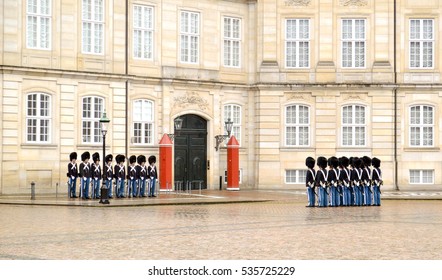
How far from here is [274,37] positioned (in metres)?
42.8

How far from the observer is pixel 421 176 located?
43344mm

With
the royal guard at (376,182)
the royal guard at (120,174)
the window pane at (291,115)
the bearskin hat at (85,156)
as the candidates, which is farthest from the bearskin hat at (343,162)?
the window pane at (291,115)

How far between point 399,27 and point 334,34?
2.93 m

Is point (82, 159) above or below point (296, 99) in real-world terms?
below

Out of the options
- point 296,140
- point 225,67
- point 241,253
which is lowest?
point 241,253

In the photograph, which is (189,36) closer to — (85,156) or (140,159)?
(140,159)

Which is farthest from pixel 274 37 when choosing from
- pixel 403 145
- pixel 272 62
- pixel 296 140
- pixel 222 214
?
pixel 222 214

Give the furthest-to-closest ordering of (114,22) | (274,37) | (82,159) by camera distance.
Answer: (274,37), (114,22), (82,159)

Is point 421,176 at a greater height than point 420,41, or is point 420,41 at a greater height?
point 420,41

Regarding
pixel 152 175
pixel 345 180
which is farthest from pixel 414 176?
pixel 152 175

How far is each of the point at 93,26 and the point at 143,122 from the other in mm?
4507

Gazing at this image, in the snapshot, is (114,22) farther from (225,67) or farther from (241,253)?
(241,253)

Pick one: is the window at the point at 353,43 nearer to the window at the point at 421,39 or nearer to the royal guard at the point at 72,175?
the window at the point at 421,39

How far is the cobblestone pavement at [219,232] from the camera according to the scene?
16312 millimetres
